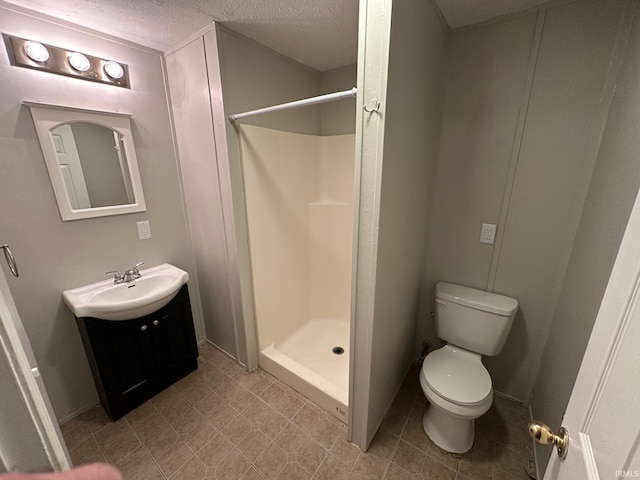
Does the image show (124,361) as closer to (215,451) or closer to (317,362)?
(215,451)

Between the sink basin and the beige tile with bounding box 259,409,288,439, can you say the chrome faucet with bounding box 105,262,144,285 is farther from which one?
the beige tile with bounding box 259,409,288,439

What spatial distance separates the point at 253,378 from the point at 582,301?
6.48ft

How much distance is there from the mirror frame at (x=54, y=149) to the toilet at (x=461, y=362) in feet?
6.93

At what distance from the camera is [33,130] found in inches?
52.4

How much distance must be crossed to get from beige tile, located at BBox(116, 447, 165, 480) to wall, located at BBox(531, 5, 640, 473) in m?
1.91

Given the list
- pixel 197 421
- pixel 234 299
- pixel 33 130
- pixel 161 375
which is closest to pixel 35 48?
pixel 33 130

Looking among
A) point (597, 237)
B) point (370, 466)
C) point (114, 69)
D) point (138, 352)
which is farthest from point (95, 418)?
point (597, 237)

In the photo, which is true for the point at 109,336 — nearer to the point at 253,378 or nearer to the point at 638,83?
the point at 253,378

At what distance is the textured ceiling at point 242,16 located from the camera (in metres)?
1.25

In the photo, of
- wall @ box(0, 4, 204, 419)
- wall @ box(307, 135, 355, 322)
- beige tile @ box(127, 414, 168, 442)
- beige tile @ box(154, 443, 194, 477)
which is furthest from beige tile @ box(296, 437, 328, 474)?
wall @ box(0, 4, 204, 419)

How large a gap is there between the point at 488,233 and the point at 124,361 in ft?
7.73

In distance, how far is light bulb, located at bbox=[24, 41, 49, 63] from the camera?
1260 millimetres

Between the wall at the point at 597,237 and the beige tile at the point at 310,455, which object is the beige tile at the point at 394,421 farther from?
the wall at the point at 597,237

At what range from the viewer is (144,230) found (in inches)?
71.0
